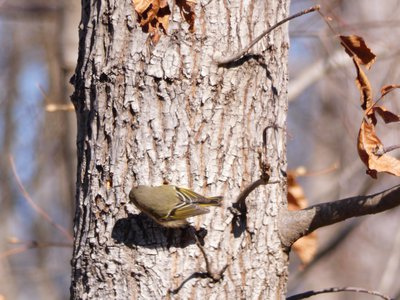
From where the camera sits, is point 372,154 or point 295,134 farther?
point 295,134

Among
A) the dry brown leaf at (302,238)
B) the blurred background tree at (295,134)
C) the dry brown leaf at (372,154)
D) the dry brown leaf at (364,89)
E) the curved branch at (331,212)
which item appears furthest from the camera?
the blurred background tree at (295,134)

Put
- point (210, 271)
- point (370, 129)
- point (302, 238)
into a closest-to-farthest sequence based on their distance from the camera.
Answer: point (210, 271), point (370, 129), point (302, 238)

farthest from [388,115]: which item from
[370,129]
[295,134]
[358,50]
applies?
[295,134]

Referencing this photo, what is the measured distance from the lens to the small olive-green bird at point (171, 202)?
8.00 feet

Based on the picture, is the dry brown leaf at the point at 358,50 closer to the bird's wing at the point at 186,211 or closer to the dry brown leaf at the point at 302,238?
the bird's wing at the point at 186,211

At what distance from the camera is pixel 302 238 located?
350 cm

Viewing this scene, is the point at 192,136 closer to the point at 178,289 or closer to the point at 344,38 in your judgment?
the point at 178,289

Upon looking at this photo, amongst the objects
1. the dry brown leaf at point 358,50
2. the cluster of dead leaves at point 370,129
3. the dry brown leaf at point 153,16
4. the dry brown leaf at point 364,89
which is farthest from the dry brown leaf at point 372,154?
the dry brown leaf at point 153,16

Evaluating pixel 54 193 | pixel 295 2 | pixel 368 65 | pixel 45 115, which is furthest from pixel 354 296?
pixel 368 65

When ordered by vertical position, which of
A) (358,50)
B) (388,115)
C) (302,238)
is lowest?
(302,238)

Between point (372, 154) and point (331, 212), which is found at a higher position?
point (372, 154)

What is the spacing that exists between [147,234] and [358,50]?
1006 mm

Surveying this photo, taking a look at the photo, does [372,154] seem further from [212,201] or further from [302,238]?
[302,238]

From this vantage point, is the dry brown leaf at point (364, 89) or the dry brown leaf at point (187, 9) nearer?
the dry brown leaf at point (187, 9)
